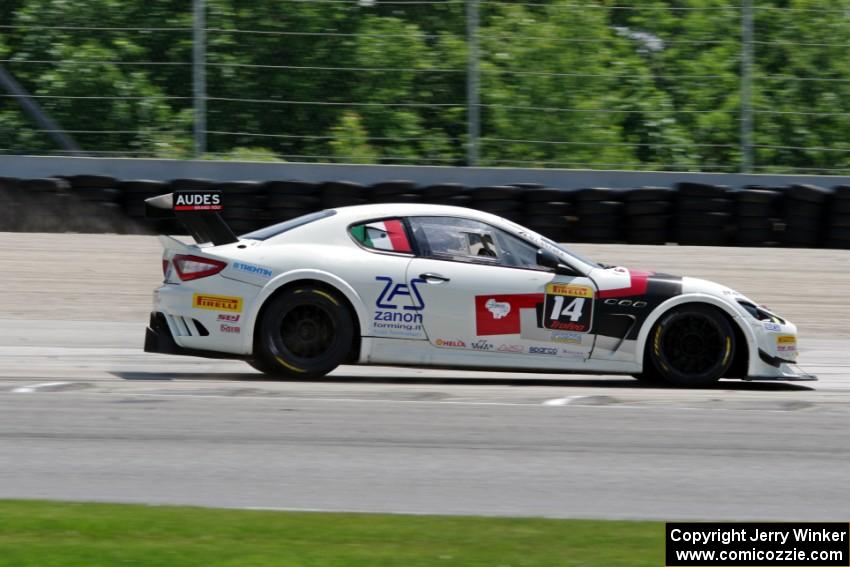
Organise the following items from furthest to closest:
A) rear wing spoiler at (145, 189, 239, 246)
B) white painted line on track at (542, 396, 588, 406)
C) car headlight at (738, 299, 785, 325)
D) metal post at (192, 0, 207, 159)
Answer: metal post at (192, 0, 207, 159) → car headlight at (738, 299, 785, 325) → rear wing spoiler at (145, 189, 239, 246) → white painted line on track at (542, 396, 588, 406)

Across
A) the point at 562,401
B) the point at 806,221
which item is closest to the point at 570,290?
the point at 562,401

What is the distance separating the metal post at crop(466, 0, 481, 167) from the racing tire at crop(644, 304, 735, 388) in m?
9.33

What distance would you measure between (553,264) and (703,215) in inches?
318

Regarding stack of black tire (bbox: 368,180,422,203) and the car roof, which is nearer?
the car roof

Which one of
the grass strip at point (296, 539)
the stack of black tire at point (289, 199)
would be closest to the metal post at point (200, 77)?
the stack of black tire at point (289, 199)

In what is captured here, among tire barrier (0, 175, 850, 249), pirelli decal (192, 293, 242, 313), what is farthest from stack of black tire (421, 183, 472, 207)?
pirelli decal (192, 293, 242, 313)

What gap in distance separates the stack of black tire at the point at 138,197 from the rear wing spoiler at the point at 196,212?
7.50 meters

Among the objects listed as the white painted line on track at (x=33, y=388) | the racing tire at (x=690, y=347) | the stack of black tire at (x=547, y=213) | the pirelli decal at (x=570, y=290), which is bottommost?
the white painted line on track at (x=33, y=388)

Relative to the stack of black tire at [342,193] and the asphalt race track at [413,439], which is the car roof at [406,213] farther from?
the stack of black tire at [342,193]

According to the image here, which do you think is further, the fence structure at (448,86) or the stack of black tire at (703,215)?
the fence structure at (448,86)

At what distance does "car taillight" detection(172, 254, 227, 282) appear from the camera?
375 inches

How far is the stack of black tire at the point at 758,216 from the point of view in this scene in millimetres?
17188

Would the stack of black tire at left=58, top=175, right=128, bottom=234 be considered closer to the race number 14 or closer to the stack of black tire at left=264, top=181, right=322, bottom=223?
the stack of black tire at left=264, top=181, right=322, bottom=223

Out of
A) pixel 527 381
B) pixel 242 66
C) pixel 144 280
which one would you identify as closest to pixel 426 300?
pixel 527 381
